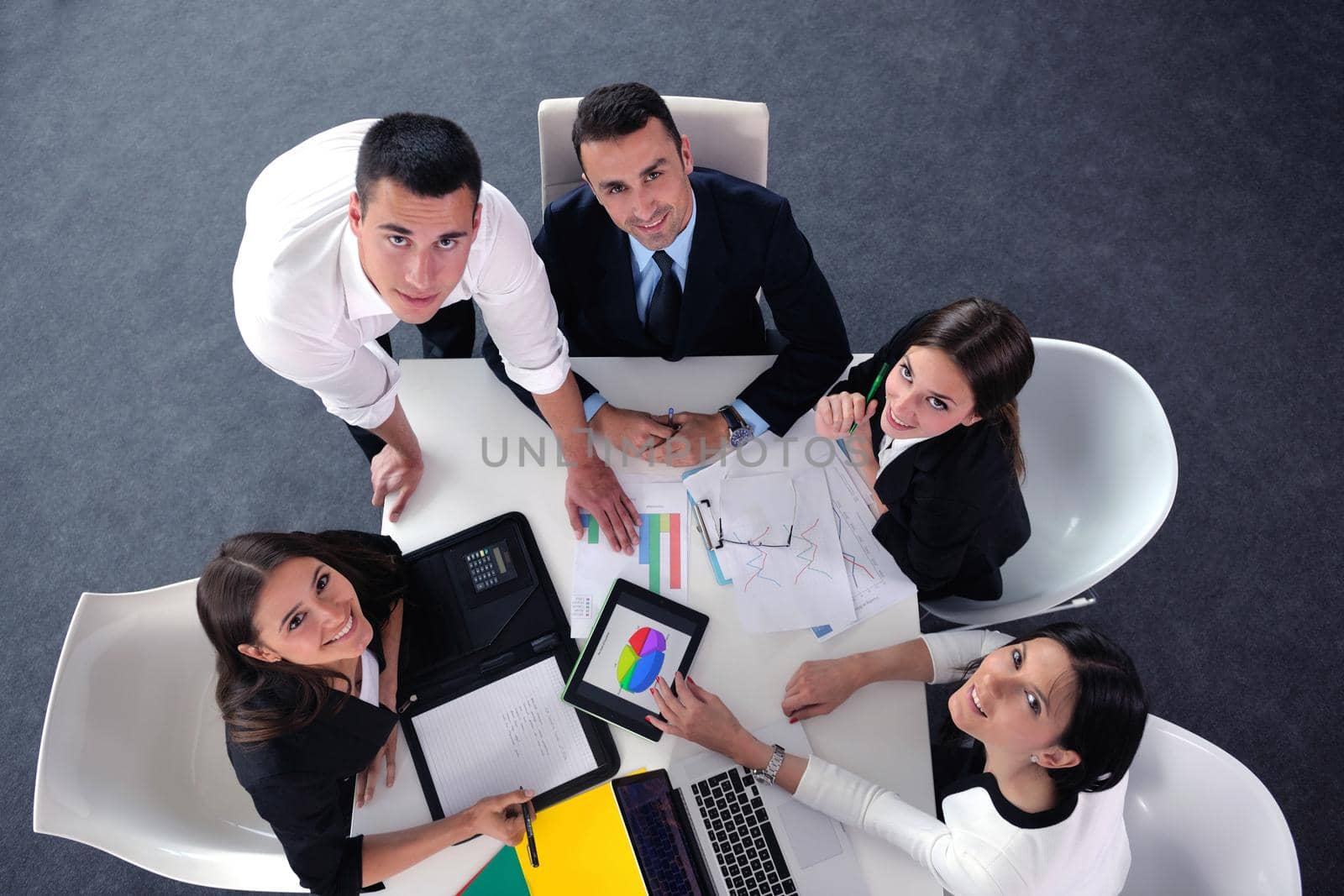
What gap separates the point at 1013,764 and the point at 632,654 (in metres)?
0.69

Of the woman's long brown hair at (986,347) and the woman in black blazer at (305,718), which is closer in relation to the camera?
the woman in black blazer at (305,718)

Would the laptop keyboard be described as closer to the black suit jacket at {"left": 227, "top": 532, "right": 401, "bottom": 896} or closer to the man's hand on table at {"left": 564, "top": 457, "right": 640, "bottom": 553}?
the man's hand on table at {"left": 564, "top": 457, "right": 640, "bottom": 553}

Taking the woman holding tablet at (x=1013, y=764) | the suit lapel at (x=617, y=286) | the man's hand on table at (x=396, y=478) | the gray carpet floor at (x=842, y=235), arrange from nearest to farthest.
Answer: the woman holding tablet at (x=1013, y=764) < the man's hand on table at (x=396, y=478) < the suit lapel at (x=617, y=286) < the gray carpet floor at (x=842, y=235)

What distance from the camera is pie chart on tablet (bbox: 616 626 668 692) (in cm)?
154

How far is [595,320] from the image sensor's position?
1.98 meters

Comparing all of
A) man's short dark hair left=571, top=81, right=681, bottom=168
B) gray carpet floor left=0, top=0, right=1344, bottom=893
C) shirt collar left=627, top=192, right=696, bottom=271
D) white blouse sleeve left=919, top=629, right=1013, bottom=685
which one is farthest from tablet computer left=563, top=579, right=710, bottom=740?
gray carpet floor left=0, top=0, right=1344, bottom=893

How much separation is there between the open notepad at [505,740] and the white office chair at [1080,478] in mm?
893

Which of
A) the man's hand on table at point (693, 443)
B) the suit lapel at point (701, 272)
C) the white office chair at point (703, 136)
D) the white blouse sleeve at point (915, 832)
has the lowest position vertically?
the white blouse sleeve at point (915, 832)

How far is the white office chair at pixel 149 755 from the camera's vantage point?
57.8 inches

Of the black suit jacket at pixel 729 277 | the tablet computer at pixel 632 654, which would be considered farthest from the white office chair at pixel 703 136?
the tablet computer at pixel 632 654

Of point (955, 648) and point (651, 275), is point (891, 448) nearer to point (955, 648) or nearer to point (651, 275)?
point (955, 648)

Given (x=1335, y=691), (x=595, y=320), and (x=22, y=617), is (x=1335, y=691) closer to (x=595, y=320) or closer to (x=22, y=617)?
(x=595, y=320)

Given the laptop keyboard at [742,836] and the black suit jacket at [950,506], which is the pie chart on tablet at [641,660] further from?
the black suit jacket at [950,506]

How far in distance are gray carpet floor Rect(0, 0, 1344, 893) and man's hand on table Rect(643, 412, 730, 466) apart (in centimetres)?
120
